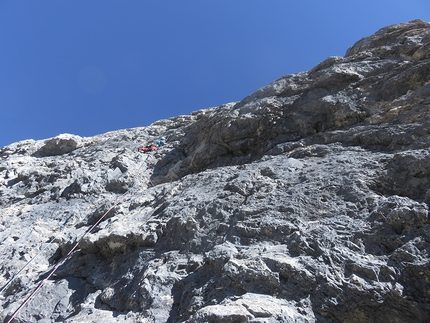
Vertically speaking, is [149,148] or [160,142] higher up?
[160,142]

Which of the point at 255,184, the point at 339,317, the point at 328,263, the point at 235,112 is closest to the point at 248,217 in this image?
the point at 255,184

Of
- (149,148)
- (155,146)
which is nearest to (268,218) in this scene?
(149,148)

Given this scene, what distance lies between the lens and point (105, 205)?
7871 millimetres

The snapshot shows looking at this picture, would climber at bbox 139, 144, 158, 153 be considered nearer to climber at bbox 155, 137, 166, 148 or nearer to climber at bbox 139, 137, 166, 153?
climber at bbox 139, 137, 166, 153

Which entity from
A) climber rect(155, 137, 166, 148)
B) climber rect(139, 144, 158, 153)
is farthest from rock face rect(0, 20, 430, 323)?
climber rect(155, 137, 166, 148)

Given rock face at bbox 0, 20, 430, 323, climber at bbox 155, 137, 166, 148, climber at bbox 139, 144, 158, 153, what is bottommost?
rock face at bbox 0, 20, 430, 323

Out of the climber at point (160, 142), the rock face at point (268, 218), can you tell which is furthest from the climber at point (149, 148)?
the rock face at point (268, 218)

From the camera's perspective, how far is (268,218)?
512 cm

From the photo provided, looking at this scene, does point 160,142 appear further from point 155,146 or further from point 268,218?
point 268,218

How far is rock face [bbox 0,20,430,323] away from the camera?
Result: 12.6 ft

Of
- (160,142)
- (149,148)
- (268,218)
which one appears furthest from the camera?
(160,142)

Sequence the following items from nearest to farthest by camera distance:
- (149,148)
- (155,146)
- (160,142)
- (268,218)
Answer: (268,218) < (149,148) < (155,146) < (160,142)

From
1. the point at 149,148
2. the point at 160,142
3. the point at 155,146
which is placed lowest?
the point at 149,148

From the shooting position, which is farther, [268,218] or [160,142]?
[160,142]
